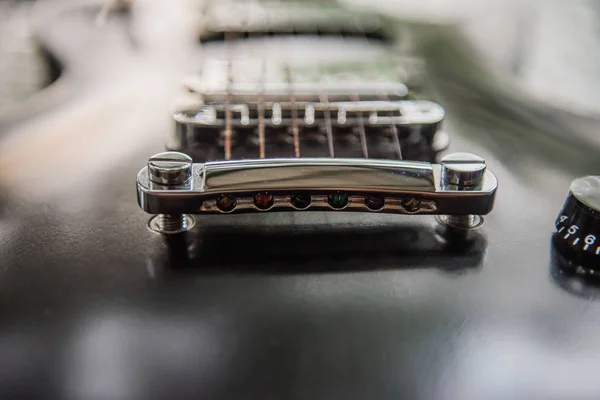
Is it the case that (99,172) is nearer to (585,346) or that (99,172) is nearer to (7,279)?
(7,279)

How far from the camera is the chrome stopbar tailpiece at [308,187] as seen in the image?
19.5 inches

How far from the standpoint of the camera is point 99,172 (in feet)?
1.99

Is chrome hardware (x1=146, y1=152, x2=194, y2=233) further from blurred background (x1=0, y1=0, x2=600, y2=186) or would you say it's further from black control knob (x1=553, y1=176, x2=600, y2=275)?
black control knob (x1=553, y1=176, x2=600, y2=275)

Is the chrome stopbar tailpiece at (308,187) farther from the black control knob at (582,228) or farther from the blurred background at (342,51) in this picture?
the blurred background at (342,51)

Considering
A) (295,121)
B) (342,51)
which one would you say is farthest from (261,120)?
(342,51)

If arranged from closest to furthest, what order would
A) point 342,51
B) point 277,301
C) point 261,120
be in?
point 277,301 < point 261,120 < point 342,51

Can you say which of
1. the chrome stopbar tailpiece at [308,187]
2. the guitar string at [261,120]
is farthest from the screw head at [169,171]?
the guitar string at [261,120]

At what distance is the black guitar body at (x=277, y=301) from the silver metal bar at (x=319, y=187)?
0.08 ft

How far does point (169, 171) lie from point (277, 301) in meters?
0.13

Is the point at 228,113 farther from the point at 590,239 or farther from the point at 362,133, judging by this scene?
→ the point at 590,239

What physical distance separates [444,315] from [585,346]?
89mm

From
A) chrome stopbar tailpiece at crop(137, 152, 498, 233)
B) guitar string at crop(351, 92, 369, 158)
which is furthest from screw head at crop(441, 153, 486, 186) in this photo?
guitar string at crop(351, 92, 369, 158)

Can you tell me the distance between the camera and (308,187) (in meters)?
0.49

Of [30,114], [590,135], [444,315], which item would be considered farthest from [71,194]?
[590,135]
